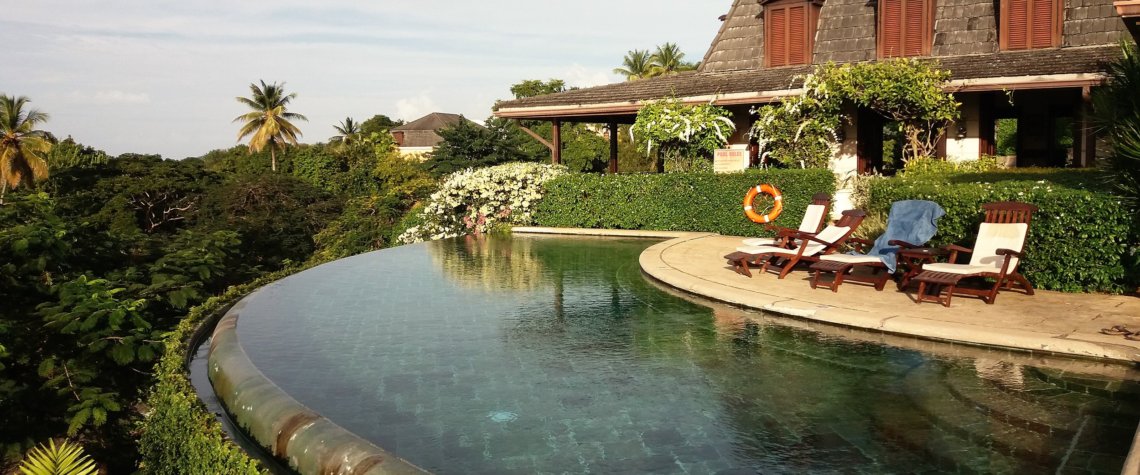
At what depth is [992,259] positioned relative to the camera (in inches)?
344

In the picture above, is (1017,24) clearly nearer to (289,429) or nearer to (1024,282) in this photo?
(1024,282)

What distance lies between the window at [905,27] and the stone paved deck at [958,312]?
36.5 ft

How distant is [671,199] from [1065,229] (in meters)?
9.38

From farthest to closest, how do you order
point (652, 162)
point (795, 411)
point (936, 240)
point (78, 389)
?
point (652, 162) < point (936, 240) < point (78, 389) < point (795, 411)

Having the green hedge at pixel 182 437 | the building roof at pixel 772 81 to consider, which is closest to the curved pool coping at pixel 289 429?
the green hedge at pixel 182 437

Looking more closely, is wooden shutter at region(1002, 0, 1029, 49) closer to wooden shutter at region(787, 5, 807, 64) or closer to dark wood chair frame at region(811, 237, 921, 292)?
wooden shutter at region(787, 5, 807, 64)

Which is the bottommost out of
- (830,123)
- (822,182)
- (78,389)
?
(78,389)

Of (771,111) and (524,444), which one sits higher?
(771,111)

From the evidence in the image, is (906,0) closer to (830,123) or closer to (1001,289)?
(830,123)

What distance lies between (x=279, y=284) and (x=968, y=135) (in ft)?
48.5

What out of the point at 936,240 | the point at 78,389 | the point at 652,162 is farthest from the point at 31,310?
the point at 652,162

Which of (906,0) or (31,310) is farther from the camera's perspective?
(906,0)

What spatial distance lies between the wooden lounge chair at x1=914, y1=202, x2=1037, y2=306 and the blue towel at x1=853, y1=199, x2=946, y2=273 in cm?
44

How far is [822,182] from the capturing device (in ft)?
51.1
